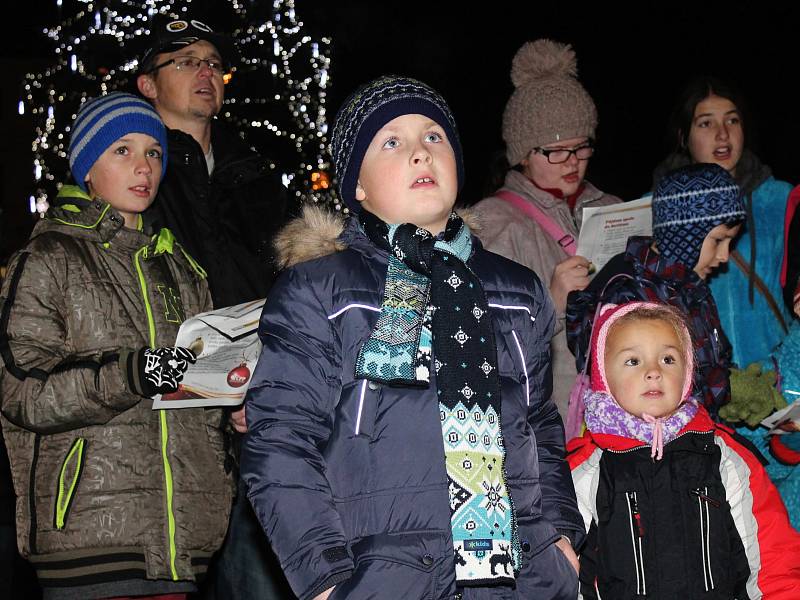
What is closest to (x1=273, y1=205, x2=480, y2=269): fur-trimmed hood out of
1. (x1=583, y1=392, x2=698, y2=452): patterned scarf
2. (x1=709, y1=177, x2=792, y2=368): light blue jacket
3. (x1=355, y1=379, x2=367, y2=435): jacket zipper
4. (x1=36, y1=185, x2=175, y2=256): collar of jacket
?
(x1=355, y1=379, x2=367, y2=435): jacket zipper

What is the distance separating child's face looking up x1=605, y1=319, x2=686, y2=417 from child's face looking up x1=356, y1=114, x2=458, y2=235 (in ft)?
3.78

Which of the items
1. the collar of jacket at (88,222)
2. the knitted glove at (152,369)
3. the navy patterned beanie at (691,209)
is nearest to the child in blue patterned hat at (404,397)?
the knitted glove at (152,369)

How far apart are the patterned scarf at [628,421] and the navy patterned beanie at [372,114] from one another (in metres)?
1.20

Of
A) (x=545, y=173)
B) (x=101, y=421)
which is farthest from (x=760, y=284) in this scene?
(x=101, y=421)

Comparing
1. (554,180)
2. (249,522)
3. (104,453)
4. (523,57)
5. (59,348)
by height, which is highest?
(523,57)

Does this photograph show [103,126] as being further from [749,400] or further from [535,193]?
[749,400]

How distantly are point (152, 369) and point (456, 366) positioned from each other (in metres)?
1.15

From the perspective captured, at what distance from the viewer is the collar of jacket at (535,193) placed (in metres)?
4.86

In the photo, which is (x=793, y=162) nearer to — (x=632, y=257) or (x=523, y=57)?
(x=523, y=57)

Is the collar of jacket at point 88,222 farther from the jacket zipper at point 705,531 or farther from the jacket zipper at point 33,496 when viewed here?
the jacket zipper at point 705,531

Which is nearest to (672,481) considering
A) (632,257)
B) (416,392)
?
(632,257)

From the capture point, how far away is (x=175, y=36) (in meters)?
4.60

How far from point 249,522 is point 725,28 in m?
7.48

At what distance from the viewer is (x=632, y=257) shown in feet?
14.4
